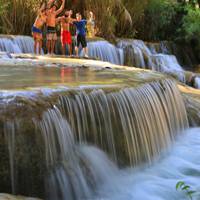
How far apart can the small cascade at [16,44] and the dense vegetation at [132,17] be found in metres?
2.67

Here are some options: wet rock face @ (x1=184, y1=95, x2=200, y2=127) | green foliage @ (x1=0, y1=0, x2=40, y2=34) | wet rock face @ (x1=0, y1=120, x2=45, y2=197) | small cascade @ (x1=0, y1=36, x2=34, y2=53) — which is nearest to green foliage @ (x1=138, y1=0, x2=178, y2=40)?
green foliage @ (x1=0, y1=0, x2=40, y2=34)

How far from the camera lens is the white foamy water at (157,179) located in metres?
6.10

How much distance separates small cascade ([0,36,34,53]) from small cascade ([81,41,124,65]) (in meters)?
2.19

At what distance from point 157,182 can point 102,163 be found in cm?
93

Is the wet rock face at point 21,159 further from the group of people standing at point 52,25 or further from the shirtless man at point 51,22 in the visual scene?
the shirtless man at point 51,22

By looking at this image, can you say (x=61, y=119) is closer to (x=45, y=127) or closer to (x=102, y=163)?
(x=45, y=127)

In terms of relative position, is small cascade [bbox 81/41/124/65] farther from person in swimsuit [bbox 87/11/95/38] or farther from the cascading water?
the cascading water

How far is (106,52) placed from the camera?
17156 mm

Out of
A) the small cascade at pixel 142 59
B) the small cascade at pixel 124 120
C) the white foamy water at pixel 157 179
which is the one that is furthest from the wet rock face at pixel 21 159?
the small cascade at pixel 142 59

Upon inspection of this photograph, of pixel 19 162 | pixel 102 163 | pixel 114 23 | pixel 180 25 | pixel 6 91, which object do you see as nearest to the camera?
pixel 19 162

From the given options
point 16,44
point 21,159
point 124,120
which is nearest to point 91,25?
point 16,44

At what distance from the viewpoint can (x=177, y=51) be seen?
22.0 metres

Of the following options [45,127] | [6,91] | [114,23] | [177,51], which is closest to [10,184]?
[45,127]

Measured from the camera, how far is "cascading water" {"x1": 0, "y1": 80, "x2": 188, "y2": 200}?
5.29 metres
